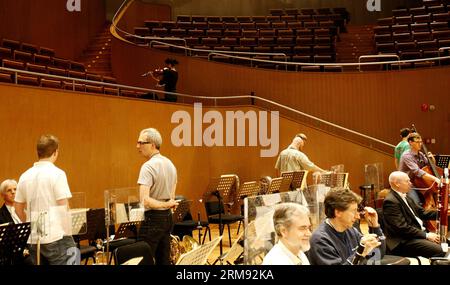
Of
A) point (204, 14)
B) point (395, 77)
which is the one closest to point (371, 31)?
point (395, 77)

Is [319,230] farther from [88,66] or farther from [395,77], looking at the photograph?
[88,66]

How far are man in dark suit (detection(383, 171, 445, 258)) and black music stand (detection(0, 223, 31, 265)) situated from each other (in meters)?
3.04

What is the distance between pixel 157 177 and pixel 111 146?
4.23m

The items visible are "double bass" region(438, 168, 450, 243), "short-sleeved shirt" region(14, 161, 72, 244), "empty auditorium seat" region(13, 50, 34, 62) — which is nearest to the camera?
"short-sleeved shirt" region(14, 161, 72, 244)

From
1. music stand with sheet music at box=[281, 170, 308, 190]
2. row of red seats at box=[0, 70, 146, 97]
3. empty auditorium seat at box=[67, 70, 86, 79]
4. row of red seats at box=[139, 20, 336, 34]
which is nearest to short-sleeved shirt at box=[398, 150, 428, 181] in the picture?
music stand with sheet music at box=[281, 170, 308, 190]

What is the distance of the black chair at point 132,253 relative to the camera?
3.71 m

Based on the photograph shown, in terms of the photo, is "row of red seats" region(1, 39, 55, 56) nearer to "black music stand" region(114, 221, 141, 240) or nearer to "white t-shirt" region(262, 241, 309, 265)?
"black music stand" region(114, 221, 141, 240)

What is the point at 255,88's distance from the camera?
12234 millimetres

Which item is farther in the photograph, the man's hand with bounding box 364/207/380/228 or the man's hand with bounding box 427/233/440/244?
the man's hand with bounding box 427/233/440/244

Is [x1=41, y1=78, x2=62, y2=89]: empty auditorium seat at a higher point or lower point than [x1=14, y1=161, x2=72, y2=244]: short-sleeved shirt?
higher

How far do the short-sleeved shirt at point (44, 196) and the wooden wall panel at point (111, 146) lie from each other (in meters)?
3.28

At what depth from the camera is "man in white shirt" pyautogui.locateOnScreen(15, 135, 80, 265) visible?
3885 millimetres

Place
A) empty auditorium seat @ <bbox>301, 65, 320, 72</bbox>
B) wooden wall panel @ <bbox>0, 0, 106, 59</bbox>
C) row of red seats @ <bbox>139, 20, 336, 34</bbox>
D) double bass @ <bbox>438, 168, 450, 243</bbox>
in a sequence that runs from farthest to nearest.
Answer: row of red seats @ <bbox>139, 20, 336, 34</bbox>, wooden wall panel @ <bbox>0, 0, 106, 59</bbox>, empty auditorium seat @ <bbox>301, 65, 320, 72</bbox>, double bass @ <bbox>438, 168, 450, 243</bbox>

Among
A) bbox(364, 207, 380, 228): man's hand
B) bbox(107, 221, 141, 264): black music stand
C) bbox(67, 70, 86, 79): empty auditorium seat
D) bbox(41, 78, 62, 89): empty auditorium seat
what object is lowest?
bbox(107, 221, 141, 264): black music stand
